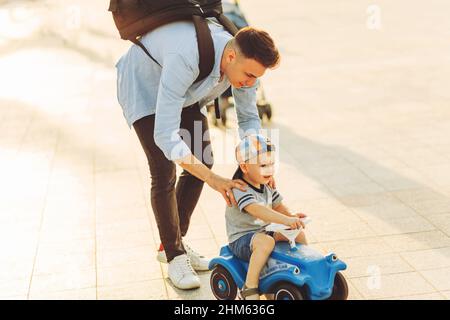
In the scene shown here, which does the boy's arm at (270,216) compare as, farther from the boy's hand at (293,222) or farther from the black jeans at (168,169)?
the black jeans at (168,169)

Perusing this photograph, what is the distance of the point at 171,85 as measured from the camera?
3.70 metres

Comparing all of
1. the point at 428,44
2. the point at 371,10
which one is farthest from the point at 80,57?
the point at 371,10

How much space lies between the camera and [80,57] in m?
14.0

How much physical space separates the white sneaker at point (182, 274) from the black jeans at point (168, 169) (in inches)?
1.7

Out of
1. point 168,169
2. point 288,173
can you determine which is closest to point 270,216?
point 168,169

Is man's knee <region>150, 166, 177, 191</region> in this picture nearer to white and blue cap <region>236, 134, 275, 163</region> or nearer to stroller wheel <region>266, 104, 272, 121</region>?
white and blue cap <region>236, 134, 275, 163</region>

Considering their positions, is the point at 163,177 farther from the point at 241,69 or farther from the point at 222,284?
the point at 241,69

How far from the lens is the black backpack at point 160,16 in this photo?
381cm

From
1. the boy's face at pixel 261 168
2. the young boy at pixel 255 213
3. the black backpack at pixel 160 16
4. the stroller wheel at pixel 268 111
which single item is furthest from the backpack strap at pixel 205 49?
the stroller wheel at pixel 268 111

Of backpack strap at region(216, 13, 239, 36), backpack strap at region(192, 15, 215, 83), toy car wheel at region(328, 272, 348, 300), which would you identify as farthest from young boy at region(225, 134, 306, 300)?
backpack strap at region(216, 13, 239, 36)

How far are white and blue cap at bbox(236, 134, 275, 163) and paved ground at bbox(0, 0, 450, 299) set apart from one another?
896 millimetres

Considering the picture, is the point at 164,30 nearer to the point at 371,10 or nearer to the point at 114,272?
the point at 114,272
